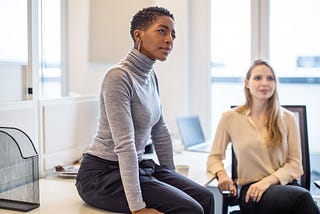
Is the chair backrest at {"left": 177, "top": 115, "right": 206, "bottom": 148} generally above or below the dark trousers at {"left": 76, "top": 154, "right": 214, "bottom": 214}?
above

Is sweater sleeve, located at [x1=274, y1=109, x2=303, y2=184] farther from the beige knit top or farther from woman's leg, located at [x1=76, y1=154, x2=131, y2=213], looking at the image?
woman's leg, located at [x1=76, y1=154, x2=131, y2=213]

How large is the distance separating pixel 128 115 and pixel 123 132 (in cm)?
8

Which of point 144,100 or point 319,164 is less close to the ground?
point 144,100

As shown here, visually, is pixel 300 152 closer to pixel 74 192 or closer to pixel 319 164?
pixel 319 164

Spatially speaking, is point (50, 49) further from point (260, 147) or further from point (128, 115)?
point (260, 147)

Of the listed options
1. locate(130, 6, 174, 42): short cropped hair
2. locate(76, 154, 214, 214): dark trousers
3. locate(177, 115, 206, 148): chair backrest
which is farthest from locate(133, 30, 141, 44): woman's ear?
locate(177, 115, 206, 148): chair backrest

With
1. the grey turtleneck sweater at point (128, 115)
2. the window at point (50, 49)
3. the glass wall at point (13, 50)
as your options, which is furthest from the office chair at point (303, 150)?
the glass wall at point (13, 50)

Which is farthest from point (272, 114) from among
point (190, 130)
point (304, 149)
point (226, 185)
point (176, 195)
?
point (190, 130)

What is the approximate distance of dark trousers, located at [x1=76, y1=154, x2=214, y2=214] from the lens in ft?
5.56

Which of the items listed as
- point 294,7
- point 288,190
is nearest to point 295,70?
point 294,7

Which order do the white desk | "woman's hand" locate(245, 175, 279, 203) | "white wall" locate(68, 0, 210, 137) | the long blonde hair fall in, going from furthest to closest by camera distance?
"white wall" locate(68, 0, 210, 137)
the long blonde hair
"woman's hand" locate(245, 175, 279, 203)
the white desk

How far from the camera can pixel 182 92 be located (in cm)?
350

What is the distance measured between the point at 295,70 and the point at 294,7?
1.56 feet

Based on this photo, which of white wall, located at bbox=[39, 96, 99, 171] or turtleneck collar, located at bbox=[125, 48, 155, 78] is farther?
white wall, located at bbox=[39, 96, 99, 171]
